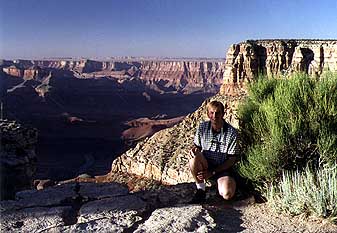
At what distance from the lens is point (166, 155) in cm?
2166

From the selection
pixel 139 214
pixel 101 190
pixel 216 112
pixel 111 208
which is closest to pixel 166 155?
pixel 101 190

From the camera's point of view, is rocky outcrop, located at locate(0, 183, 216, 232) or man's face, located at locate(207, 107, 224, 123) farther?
man's face, located at locate(207, 107, 224, 123)

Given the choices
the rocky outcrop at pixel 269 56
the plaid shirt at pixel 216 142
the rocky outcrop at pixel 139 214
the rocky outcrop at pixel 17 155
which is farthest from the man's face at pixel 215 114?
the rocky outcrop at pixel 269 56

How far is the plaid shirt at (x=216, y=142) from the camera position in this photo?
5707mm

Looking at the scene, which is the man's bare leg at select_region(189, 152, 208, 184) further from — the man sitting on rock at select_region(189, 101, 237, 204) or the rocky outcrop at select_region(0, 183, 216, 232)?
the rocky outcrop at select_region(0, 183, 216, 232)

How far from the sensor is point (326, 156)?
5.44 metres

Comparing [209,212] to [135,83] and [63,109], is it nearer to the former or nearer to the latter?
[63,109]

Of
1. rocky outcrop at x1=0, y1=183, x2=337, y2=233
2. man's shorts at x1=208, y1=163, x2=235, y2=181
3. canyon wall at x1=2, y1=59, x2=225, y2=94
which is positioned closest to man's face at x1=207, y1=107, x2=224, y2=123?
man's shorts at x1=208, y1=163, x2=235, y2=181

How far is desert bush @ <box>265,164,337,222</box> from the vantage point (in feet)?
15.4

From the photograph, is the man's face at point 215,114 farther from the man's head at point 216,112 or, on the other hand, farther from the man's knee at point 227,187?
the man's knee at point 227,187

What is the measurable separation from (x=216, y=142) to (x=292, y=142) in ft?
2.75

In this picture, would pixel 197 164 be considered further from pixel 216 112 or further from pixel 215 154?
pixel 216 112

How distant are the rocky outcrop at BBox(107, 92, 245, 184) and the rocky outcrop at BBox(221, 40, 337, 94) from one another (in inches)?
105

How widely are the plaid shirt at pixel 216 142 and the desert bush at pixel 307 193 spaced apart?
0.65m
